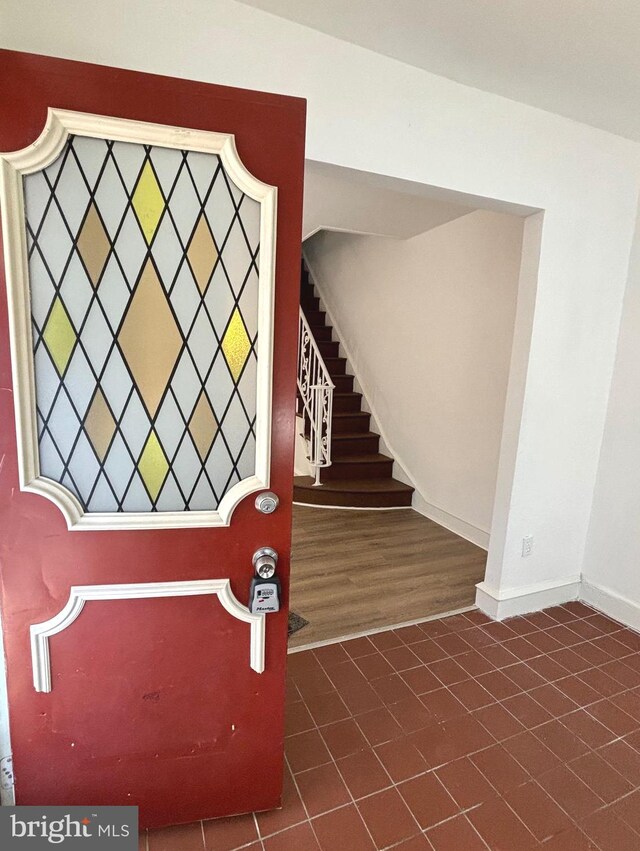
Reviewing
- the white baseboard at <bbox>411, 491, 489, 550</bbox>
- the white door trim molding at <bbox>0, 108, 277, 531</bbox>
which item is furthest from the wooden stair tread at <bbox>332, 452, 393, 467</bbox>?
the white door trim molding at <bbox>0, 108, 277, 531</bbox>

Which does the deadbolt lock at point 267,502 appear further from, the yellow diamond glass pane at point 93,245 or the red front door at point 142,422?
the yellow diamond glass pane at point 93,245

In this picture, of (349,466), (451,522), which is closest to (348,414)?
(349,466)

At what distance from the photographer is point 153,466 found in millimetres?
1306

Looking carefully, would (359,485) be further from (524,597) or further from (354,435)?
(524,597)

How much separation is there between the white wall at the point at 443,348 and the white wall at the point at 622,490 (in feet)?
2.80

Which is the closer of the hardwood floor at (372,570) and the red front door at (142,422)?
the red front door at (142,422)

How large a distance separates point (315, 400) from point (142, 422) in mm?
3526

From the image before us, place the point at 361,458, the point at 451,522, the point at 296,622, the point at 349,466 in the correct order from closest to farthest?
the point at 296,622, the point at 451,522, the point at 349,466, the point at 361,458

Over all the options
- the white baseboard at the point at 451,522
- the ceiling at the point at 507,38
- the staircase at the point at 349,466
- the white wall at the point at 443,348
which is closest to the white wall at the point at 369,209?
the white wall at the point at 443,348

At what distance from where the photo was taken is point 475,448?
377cm

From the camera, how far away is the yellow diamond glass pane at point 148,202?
1176 millimetres

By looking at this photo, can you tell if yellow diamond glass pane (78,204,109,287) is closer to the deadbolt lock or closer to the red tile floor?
the deadbolt lock

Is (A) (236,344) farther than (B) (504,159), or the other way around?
(B) (504,159)

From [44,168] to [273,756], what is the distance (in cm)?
177
